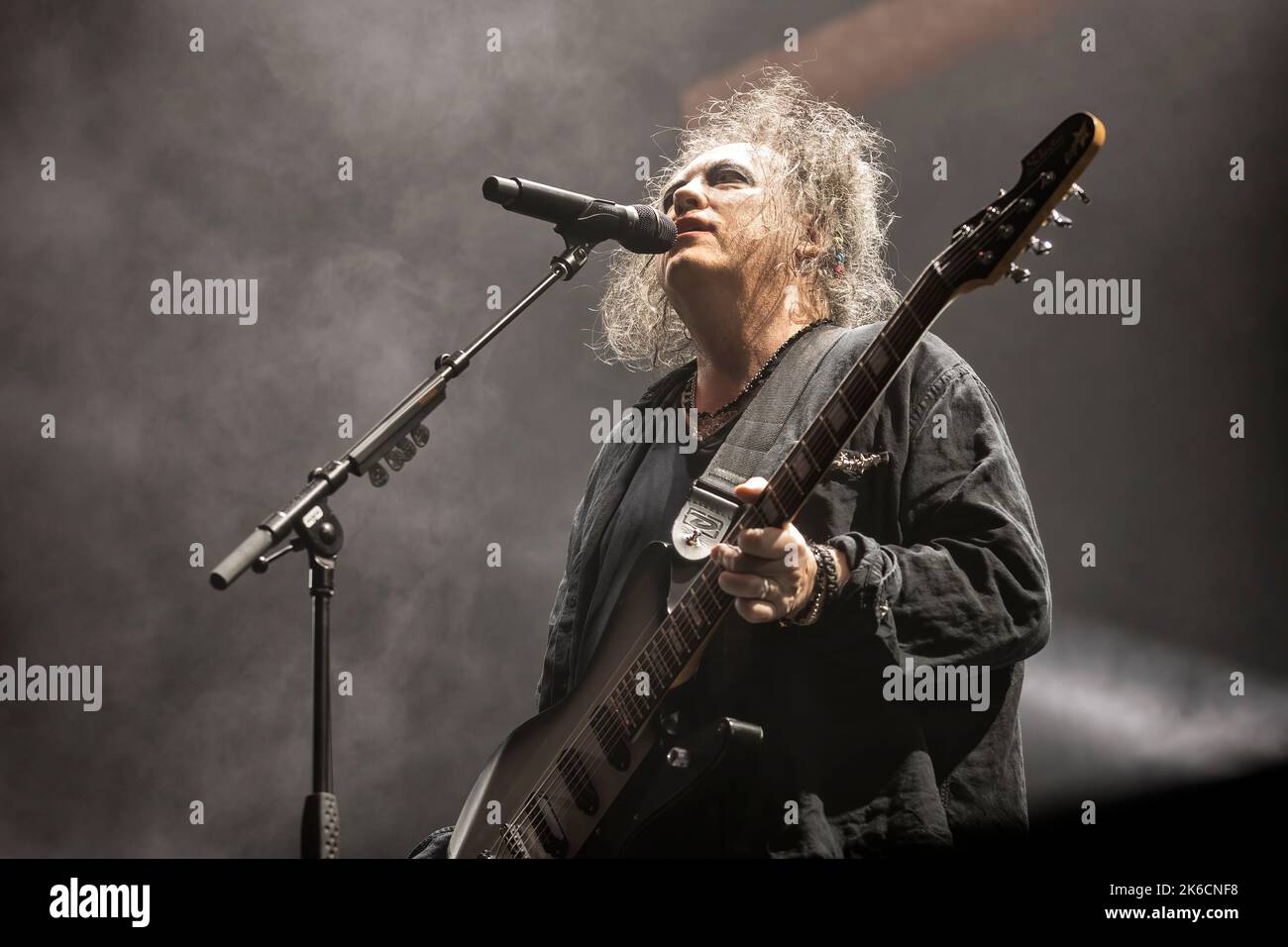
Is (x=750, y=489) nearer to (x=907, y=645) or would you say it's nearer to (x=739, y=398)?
(x=907, y=645)

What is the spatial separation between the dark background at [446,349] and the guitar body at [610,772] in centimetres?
79

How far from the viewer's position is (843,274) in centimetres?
237

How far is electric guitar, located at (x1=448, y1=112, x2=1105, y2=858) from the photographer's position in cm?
158

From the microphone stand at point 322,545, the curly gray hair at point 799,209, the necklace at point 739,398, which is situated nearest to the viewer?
the microphone stand at point 322,545

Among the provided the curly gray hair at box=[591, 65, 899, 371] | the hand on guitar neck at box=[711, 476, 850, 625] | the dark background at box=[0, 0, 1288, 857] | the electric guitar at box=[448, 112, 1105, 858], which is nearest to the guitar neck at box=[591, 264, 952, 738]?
the electric guitar at box=[448, 112, 1105, 858]

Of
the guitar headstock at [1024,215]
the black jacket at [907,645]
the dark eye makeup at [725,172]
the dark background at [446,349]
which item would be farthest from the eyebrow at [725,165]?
the guitar headstock at [1024,215]

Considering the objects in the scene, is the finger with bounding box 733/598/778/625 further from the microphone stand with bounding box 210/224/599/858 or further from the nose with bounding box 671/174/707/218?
the nose with bounding box 671/174/707/218

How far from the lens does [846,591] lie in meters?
1.60

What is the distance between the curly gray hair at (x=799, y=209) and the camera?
2.32 m

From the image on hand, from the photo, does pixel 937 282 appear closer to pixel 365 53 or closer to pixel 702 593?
pixel 702 593

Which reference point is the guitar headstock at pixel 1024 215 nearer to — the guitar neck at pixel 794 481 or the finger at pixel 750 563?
the guitar neck at pixel 794 481

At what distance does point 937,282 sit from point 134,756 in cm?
208

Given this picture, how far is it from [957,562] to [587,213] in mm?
744

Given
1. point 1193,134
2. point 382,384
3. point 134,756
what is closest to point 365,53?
point 382,384
